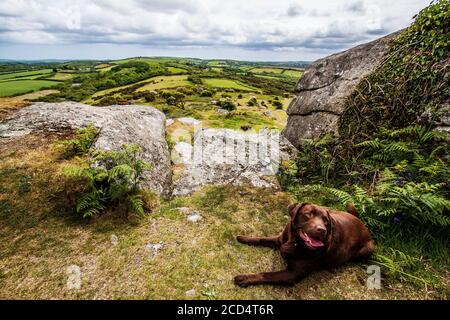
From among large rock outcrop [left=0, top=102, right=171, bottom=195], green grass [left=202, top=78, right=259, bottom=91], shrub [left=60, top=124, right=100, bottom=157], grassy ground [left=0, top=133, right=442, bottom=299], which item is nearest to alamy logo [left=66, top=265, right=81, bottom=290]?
grassy ground [left=0, top=133, right=442, bottom=299]

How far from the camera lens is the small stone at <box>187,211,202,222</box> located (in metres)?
5.43

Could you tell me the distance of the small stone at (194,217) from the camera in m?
5.43

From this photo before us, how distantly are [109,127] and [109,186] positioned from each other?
95.0 inches

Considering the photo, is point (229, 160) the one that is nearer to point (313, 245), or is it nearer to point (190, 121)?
point (313, 245)

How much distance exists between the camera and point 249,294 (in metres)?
3.66

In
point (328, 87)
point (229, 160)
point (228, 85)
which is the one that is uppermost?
point (228, 85)

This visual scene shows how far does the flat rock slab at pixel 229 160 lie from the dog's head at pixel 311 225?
10.9 feet

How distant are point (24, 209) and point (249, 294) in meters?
4.90

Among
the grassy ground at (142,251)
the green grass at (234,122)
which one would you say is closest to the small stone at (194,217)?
the grassy ground at (142,251)

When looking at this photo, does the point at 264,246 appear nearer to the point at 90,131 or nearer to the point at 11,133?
the point at 90,131

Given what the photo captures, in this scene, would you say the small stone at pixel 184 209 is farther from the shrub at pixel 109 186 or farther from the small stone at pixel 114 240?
the small stone at pixel 114 240

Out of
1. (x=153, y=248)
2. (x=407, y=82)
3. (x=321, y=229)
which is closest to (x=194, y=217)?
(x=153, y=248)

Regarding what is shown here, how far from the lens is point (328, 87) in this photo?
34.0 feet
